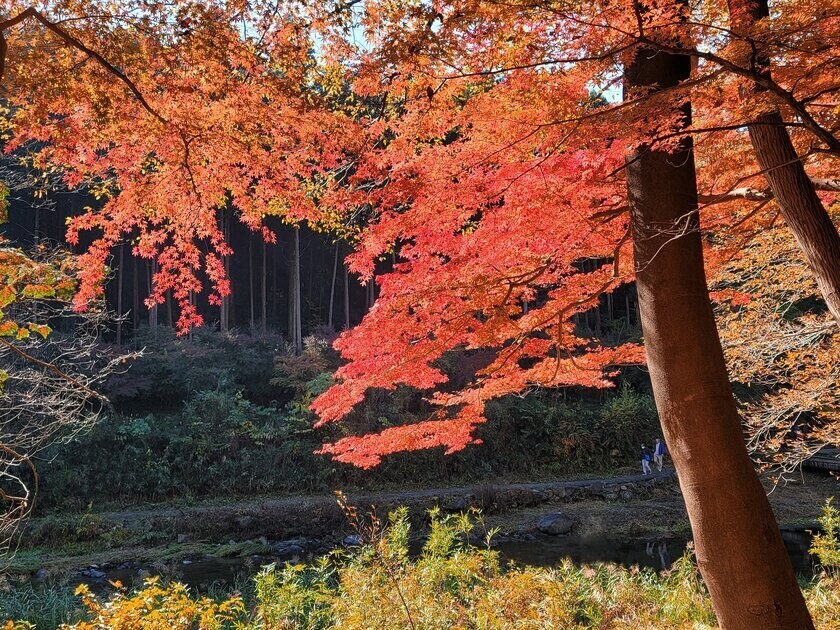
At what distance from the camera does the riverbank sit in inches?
411

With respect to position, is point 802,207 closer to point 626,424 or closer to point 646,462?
point 646,462

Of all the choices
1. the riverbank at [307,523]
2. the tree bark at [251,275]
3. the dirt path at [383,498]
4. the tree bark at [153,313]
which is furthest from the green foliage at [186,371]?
the riverbank at [307,523]

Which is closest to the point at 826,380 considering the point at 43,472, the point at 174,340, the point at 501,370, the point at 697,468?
the point at 501,370

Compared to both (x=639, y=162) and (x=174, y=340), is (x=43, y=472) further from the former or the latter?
A: (x=639, y=162)

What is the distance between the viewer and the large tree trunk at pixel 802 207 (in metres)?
3.26

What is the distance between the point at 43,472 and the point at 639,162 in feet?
47.7

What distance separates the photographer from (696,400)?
9.49 ft

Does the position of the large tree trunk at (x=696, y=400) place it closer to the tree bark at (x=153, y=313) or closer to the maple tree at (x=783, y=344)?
the maple tree at (x=783, y=344)

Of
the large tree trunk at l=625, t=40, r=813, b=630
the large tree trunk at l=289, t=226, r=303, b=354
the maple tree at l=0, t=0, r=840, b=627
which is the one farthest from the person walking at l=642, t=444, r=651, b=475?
the large tree trunk at l=625, t=40, r=813, b=630

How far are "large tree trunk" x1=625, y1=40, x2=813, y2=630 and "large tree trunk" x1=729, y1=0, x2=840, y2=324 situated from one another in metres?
0.50

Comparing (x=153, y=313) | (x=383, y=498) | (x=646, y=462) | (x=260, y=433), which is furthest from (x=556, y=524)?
(x=153, y=313)

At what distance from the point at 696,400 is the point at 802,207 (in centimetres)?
138

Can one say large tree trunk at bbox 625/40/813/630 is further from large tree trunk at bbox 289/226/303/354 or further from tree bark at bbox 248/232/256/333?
tree bark at bbox 248/232/256/333

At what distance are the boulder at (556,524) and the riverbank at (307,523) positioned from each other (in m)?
0.03
